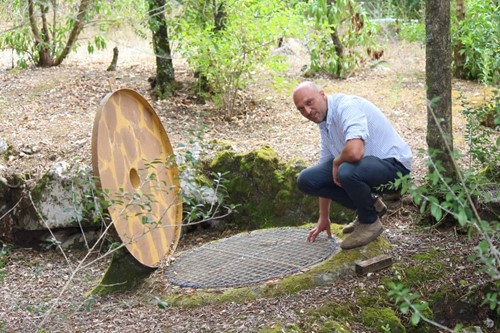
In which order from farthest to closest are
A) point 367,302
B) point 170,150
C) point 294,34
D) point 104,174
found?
1. point 294,34
2. point 170,150
3. point 104,174
4. point 367,302

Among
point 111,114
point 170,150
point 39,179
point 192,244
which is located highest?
point 111,114

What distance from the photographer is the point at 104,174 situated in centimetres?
459

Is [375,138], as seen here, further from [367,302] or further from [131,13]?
[131,13]

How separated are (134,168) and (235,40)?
3.04 metres

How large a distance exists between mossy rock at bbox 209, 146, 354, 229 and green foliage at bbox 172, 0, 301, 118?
4.83ft

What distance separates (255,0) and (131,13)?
1688 millimetres

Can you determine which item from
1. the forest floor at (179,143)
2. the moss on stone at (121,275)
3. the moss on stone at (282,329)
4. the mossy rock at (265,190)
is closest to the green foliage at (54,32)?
the forest floor at (179,143)

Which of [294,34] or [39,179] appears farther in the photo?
[294,34]

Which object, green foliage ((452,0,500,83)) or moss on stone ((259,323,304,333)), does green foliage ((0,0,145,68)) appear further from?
moss on stone ((259,323,304,333))

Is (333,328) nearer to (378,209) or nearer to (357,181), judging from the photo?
(357,181)

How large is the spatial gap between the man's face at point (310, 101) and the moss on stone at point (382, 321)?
1291 mm

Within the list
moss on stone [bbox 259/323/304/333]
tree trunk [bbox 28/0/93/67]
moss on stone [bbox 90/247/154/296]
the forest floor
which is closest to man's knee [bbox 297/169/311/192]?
the forest floor

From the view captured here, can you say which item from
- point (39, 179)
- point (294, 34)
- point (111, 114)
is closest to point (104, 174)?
point (111, 114)

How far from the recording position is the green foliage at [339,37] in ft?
32.1
